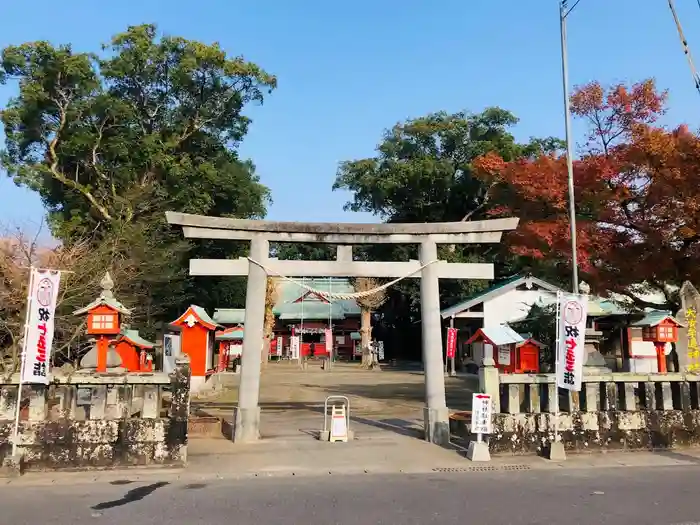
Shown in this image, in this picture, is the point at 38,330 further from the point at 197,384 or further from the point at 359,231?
the point at 197,384

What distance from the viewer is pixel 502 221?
1205cm

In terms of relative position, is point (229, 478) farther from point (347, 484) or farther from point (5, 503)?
point (5, 503)

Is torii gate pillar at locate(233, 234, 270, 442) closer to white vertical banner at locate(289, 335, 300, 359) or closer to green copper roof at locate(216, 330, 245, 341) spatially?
green copper roof at locate(216, 330, 245, 341)

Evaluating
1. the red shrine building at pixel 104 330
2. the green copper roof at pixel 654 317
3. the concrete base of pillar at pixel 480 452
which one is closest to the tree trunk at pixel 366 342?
the green copper roof at pixel 654 317

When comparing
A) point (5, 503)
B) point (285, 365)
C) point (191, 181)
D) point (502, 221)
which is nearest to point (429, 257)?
Answer: point (502, 221)

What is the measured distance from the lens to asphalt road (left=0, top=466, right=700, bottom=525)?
6.33 meters

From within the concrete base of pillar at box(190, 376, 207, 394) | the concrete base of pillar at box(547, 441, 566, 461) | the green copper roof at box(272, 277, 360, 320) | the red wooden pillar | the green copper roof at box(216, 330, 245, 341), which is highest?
the green copper roof at box(272, 277, 360, 320)

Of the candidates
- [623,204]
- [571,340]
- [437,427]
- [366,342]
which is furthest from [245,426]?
[366,342]

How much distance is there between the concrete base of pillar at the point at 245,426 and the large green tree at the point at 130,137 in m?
16.1

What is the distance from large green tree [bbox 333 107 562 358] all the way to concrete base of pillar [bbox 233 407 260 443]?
27953mm

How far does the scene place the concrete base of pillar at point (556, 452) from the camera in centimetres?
972

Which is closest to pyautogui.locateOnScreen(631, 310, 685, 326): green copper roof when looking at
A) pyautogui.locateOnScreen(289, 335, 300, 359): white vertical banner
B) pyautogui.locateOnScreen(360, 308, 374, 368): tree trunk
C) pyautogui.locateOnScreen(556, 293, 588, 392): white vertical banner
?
pyautogui.locateOnScreen(556, 293, 588, 392): white vertical banner

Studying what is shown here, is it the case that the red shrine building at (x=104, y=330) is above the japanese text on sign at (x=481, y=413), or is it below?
above

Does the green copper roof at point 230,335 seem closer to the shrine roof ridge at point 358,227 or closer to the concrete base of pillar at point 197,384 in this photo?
the concrete base of pillar at point 197,384
